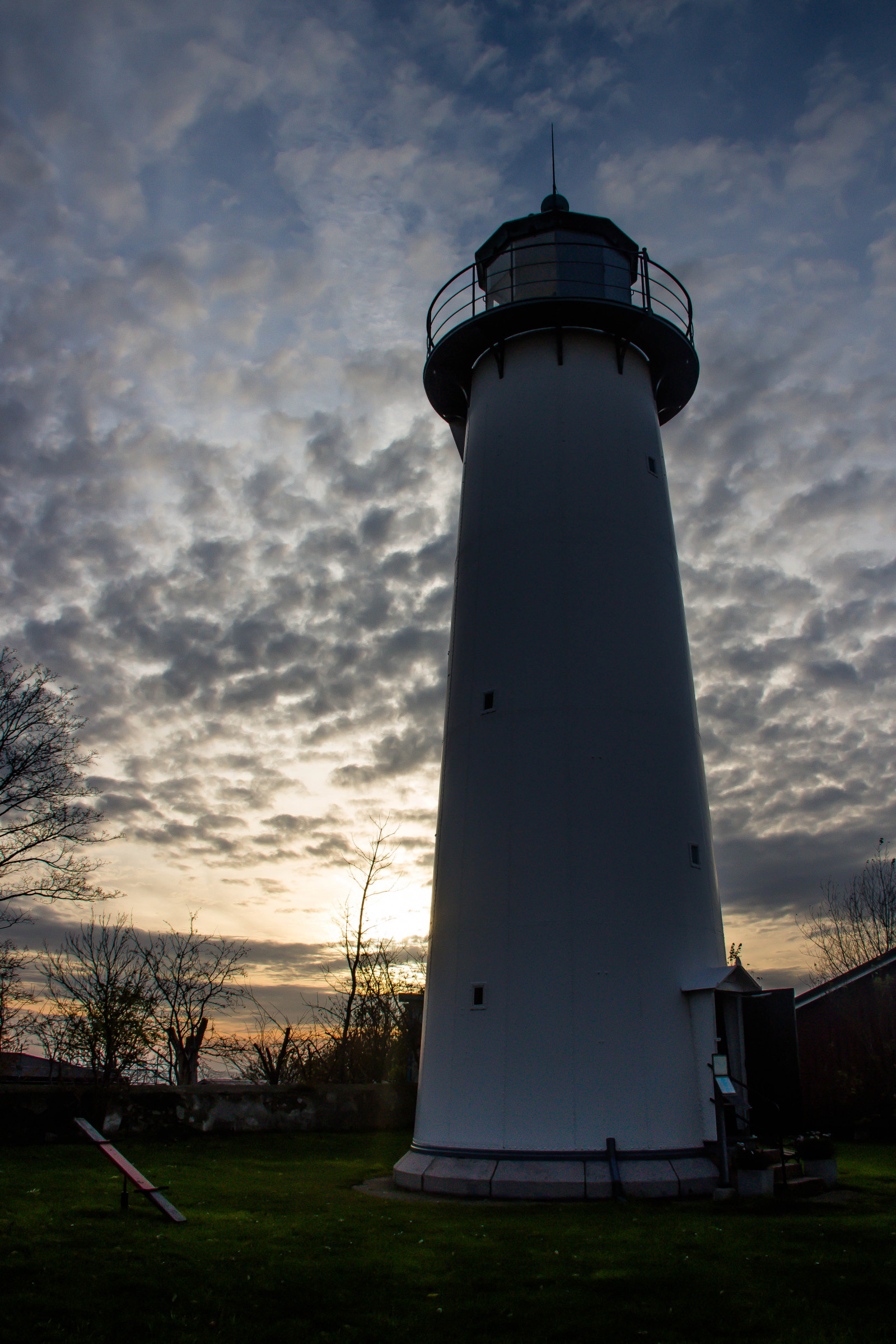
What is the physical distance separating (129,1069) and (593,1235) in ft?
49.8

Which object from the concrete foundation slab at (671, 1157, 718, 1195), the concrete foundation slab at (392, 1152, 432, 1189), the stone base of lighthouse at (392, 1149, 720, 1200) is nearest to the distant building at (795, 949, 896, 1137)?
the concrete foundation slab at (671, 1157, 718, 1195)

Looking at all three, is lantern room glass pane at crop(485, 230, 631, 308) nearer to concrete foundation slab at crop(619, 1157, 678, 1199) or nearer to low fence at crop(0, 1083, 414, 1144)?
concrete foundation slab at crop(619, 1157, 678, 1199)

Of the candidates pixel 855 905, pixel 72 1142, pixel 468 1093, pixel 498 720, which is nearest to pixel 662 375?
pixel 498 720

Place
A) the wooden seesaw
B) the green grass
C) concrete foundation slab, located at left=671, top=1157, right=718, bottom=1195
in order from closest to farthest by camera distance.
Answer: the green grass
the wooden seesaw
concrete foundation slab, located at left=671, top=1157, right=718, bottom=1195

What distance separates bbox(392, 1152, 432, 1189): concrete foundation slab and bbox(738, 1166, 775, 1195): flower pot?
360cm

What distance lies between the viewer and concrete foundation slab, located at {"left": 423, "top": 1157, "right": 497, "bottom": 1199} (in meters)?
10.3

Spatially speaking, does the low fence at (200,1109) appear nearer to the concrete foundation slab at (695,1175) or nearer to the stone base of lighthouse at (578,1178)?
the stone base of lighthouse at (578,1178)

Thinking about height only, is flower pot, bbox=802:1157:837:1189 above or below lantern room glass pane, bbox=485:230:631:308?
below

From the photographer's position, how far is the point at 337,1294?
6.25m

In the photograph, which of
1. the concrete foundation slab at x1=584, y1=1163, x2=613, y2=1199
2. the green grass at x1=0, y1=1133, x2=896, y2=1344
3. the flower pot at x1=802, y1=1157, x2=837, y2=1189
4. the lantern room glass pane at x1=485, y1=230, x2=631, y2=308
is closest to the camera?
the green grass at x1=0, y1=1133, x2=896, y2=1344

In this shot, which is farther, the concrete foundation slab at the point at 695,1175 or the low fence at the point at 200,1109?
the low fence at the point at 200,1109

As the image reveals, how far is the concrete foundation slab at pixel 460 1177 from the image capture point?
10.3m

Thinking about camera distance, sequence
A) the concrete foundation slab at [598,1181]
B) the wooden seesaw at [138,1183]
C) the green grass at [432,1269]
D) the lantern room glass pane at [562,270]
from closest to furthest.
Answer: the green grass at [432,1269]
the wooden seesaw at [138,1183]
the concrete foundation slab at [598,1181]
the lantern room glass pane at [562,270]

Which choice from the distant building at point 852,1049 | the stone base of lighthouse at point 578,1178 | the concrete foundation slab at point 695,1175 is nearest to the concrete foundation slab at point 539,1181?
the stone base of lighthouse at point 578,1178
